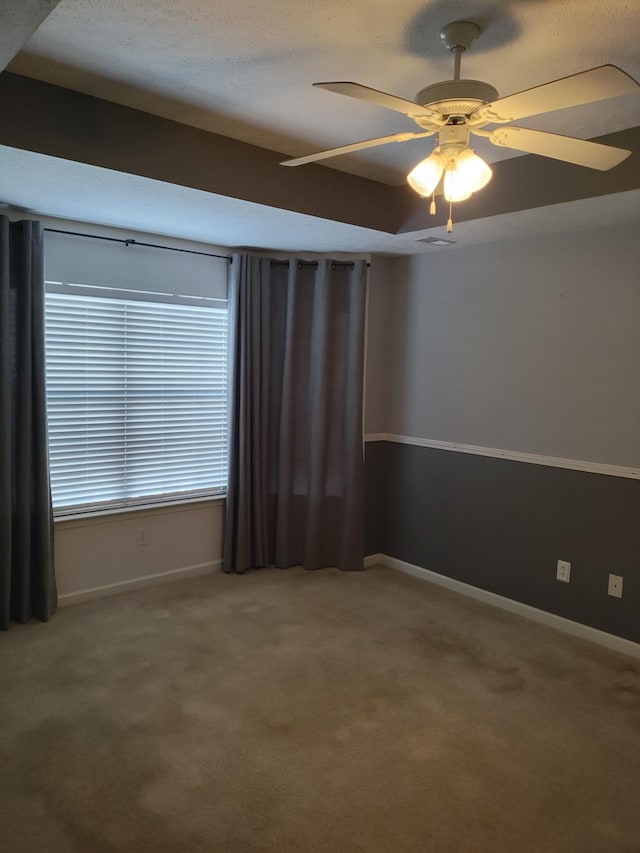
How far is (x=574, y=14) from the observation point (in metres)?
1.85

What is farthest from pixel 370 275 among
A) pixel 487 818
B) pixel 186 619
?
pixel 487 818

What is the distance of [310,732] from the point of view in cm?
258

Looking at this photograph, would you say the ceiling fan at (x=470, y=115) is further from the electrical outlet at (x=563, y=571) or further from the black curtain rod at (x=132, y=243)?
the electrical outlet at (x=563, y=571)

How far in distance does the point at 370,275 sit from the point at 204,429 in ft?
5.34

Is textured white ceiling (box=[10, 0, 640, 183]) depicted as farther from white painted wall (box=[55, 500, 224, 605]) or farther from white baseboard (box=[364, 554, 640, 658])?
white baseboard (box=[364, 554, 640, 658])

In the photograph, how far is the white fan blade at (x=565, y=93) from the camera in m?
1.53

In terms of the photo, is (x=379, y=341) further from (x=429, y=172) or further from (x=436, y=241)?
(x=429, y=172)

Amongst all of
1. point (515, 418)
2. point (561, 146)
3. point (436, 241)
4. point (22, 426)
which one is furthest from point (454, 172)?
point (22, 426)

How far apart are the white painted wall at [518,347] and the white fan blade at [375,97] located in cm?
198

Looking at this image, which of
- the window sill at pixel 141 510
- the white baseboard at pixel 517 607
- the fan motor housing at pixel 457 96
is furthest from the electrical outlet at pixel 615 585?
the fan motor housing at pixel 457 96

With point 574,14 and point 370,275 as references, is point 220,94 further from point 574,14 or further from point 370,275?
point 370,275

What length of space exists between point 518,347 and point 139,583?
2.84 meters

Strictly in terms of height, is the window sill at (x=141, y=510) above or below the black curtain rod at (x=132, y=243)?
below

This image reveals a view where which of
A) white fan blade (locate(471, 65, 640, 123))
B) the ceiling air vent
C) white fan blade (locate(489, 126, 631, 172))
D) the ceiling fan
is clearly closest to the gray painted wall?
the ceiling air vent
